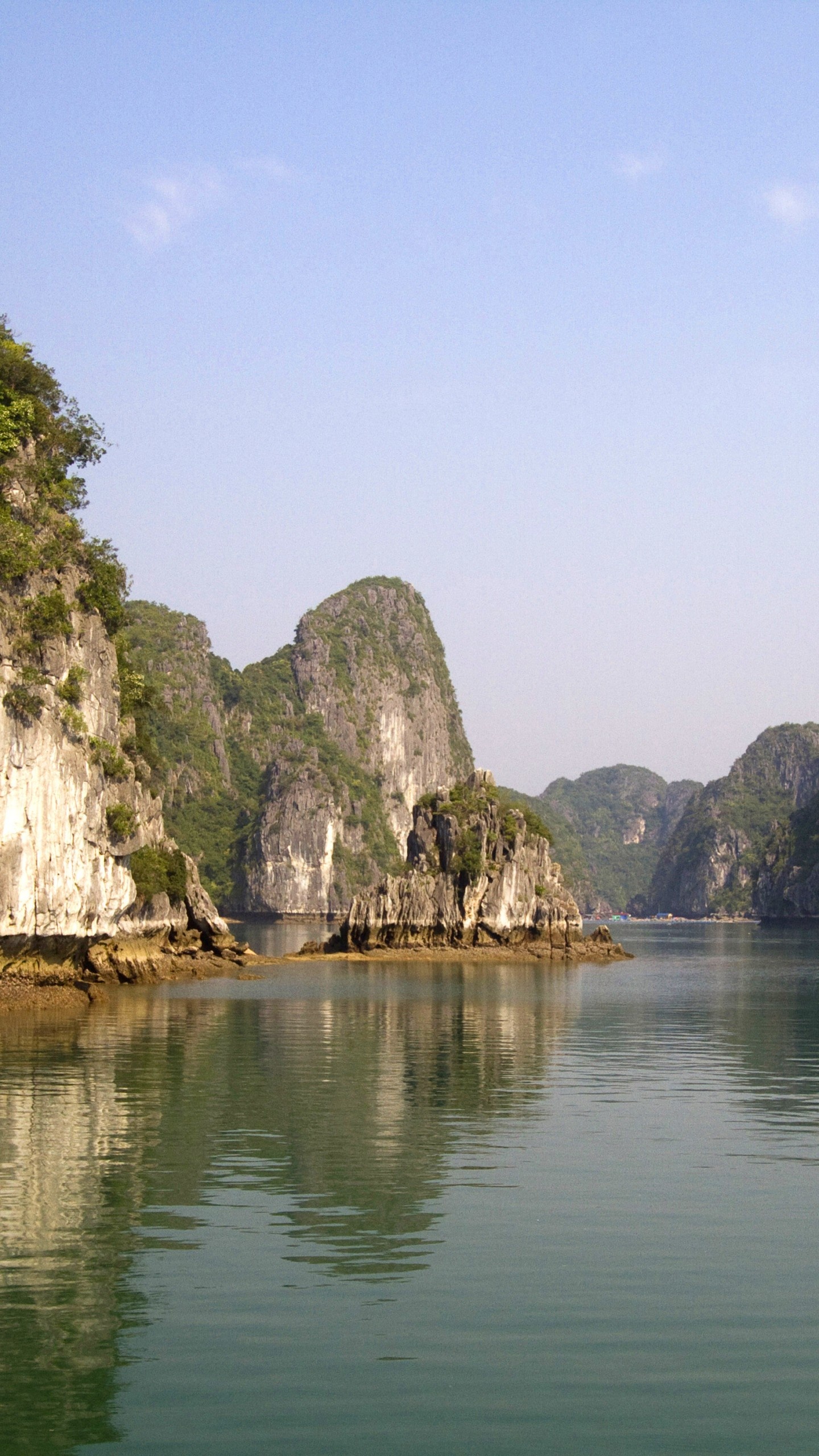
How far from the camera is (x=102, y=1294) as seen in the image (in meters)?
14.2

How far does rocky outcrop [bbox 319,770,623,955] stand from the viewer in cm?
10212

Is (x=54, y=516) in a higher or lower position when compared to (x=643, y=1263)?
higher

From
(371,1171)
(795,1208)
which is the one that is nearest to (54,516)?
(371,1171)

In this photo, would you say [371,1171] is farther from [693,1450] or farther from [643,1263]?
[693,1450]

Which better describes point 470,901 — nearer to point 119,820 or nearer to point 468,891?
point 468,891

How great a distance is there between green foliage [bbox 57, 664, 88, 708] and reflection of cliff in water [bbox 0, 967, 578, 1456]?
34.4ft

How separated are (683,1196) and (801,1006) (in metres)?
41.2

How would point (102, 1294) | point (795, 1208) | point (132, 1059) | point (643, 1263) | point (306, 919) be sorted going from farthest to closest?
point (306, 919) → point (132, 1059) → point (795, 1208) → point (643, 1263) → point (102, 1294)

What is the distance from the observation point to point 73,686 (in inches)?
1843

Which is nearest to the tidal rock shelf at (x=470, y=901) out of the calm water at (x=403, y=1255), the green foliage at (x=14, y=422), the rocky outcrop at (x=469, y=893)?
the rocky outcrop at (x=469, y=893)

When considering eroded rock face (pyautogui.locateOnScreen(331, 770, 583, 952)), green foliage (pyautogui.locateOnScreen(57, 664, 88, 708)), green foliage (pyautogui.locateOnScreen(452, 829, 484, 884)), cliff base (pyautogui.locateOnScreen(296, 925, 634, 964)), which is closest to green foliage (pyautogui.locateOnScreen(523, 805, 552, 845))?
eroded rock face (pyautogui.locateOnScreen(331, 770, 583, 952))

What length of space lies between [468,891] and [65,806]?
60.5m

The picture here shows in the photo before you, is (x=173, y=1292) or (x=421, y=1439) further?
(x=173, y=1292)

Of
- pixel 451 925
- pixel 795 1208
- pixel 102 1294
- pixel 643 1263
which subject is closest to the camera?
pixel 102 1294
